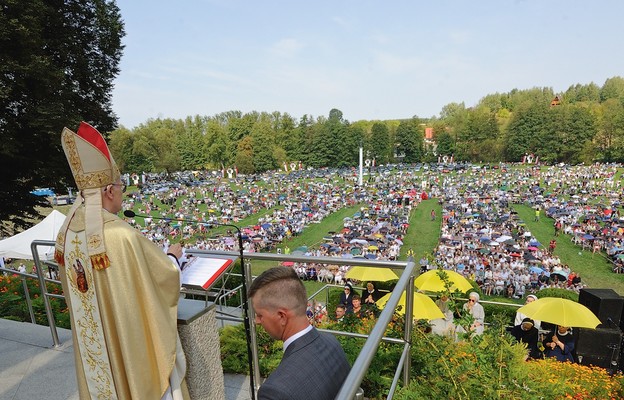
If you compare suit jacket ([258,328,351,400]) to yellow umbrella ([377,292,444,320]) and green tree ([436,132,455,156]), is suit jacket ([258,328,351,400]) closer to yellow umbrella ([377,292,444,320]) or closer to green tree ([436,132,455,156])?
yellow umbrella ([377,292,444,320])

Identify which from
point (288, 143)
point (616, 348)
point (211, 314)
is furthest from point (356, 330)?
point (288, 143)

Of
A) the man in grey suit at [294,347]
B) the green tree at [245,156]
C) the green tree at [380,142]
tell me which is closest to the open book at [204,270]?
the man in grey suit at [294,347]

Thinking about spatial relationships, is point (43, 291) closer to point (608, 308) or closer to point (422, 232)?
point (608, 308)

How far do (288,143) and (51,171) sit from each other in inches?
2840

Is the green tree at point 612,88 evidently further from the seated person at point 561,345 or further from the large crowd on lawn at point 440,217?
the seated person at point 561,345

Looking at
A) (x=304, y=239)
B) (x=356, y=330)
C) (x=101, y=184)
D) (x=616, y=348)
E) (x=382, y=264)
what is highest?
(x=101, y=184)

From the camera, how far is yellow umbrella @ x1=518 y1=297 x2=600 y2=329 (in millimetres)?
6145

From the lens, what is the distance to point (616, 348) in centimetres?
621

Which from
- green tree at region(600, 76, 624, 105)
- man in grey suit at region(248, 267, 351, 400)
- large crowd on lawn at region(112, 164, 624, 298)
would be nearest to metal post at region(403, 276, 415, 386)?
man in grey suit at region(248, 267, 351, 400)

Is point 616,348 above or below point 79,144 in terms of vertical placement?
below

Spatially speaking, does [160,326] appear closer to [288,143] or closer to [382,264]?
[382,264]

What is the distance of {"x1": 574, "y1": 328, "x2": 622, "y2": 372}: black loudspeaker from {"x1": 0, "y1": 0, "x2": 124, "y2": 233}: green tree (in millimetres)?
13905

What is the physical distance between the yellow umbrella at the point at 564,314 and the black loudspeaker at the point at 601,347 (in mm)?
151

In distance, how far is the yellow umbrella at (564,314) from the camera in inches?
242
